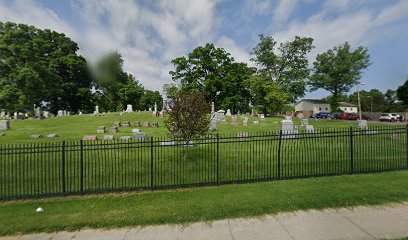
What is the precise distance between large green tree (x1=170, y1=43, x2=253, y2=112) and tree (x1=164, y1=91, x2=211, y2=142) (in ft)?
137

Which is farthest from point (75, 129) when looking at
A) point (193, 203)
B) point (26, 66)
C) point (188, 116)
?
point (26, 66)

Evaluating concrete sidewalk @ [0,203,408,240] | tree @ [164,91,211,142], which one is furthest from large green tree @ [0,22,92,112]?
concrete sidewalk @ [0,203,408,240]

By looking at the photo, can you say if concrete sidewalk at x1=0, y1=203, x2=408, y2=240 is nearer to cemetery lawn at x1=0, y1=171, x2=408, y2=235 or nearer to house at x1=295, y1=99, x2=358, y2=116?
cemetery lawn at x1=0, y1=171, x2=408, y2=235

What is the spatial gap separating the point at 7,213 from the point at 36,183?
2281mm

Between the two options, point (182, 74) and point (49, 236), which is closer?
point (49, 236)

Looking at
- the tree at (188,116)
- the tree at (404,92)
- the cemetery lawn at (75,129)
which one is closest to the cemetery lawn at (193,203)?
the tree at (188,116)

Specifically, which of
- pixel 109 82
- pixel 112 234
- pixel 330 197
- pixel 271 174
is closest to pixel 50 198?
pixel 112 234

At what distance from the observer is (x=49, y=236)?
4.89m

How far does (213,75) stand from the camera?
52594 millimetres

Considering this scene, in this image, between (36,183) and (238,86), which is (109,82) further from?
(36,183)

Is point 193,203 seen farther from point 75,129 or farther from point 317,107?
point 317,107

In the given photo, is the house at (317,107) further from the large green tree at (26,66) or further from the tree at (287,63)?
the large green tree at (26,66)

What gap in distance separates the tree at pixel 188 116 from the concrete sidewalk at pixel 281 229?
4.85m

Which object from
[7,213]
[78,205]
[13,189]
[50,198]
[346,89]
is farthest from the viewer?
[346,89]
